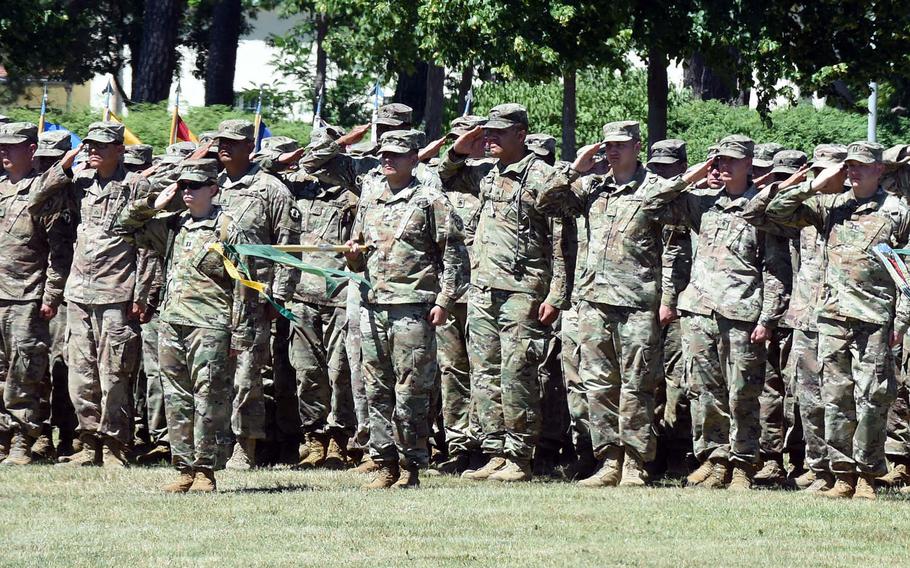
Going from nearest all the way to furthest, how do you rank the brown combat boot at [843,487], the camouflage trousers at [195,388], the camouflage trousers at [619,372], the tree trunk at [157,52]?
1. the camouflage trousers at [195,388]
2. the brown combat boot at [843,487]
3. the camouflage trousers at [619,372]
4. the tree trunk at [157,52]

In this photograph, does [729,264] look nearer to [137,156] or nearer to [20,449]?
[137,156]

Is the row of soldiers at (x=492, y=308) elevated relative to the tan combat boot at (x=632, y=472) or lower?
elevated

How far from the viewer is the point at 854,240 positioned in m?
12.1

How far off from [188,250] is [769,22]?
951 cm

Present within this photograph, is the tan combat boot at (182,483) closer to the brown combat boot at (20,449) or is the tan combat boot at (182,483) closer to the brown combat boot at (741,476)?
the brown combat boot at (20,449)

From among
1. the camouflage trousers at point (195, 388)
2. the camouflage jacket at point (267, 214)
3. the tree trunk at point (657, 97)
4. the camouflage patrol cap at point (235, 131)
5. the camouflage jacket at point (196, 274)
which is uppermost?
the tree trunk at point (657, 97)

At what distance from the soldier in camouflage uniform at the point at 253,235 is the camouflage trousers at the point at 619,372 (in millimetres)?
2591

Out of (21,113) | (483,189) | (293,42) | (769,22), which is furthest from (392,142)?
(293,42)

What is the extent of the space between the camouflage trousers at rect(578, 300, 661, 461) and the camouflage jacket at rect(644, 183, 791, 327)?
523 mm

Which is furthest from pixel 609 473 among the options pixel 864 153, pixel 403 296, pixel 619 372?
pixel 864 153

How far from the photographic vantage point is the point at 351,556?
9.73 metres

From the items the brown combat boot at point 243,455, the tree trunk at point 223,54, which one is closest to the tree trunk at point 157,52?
the tree trunk at point 223,54

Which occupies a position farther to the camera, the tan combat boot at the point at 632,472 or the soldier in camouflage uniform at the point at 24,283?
the soldier in camouflage uniform at the point at 24,283

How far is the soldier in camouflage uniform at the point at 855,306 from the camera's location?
12.0 meters
